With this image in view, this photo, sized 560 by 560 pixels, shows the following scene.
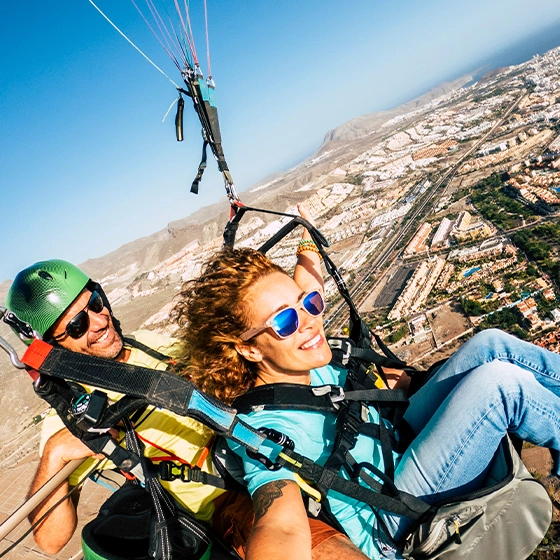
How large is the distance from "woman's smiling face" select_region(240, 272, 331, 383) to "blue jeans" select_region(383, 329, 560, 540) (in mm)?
481

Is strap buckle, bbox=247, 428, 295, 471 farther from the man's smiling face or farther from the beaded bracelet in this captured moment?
the beaded bracelet

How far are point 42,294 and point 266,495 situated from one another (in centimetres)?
132

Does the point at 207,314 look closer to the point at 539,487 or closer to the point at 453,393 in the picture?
the point at 453,393

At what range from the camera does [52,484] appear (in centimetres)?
140

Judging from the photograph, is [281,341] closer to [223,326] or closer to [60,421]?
[223,326]

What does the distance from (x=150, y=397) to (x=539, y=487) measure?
127cm

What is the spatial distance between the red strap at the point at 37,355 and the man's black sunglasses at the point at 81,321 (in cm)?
89

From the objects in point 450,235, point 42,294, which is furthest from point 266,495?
point 450,235

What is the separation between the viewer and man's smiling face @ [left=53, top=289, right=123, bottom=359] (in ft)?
6.19

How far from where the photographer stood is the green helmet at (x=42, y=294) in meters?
1.78

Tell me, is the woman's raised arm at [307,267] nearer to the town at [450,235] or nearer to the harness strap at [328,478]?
the harness strap at [328,478]

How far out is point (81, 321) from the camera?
6.33 ft

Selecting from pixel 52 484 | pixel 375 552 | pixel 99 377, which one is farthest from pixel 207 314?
pixel 375 552

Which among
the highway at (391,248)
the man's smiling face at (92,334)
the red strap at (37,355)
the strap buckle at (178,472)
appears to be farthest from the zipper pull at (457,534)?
the highway at (391,248)
